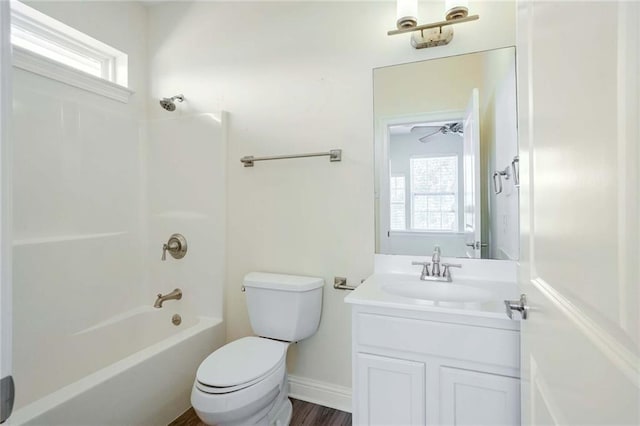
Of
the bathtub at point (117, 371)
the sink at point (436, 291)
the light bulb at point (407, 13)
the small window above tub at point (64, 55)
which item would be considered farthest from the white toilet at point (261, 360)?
the small window above tub at point (64, 55)

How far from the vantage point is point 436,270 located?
1.57 metres

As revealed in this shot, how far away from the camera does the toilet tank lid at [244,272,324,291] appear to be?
5.71ft

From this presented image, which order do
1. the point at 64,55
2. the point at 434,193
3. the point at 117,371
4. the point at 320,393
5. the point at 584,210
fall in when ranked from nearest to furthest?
the point at 584,210 → the point at 117,371 → the point at 434,193 → the point at 320,393 → the point at 64,55

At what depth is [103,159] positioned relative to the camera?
6.93 ft

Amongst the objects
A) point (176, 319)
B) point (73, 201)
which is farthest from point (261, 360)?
point (73, 201)

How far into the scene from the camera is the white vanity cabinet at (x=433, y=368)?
1122 millimetres

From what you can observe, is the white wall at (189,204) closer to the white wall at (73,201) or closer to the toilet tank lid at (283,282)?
the white wall at (73,201)

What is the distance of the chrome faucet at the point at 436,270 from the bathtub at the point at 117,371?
136 cm

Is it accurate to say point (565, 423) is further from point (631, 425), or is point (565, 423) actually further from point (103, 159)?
point (103, 159)

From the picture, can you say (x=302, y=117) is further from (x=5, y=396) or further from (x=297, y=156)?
(x=5, y=396)

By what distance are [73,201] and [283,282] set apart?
54.8 inches

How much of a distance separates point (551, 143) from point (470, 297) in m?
0.97

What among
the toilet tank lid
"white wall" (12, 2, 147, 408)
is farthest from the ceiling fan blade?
"white wall" (12, 2, 147, 408)

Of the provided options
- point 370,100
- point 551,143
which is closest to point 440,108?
point 370,100
